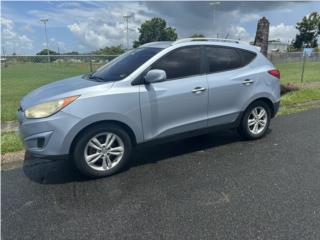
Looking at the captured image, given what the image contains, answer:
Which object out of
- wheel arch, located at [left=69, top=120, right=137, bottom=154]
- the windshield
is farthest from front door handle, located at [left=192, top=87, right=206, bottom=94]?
wheel arch, located at [left=69, top=120, right=137, bottom=154]

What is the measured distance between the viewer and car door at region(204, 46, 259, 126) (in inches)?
179

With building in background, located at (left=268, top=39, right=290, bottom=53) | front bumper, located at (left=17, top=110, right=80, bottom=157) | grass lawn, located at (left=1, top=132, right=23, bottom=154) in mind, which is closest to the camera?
front bumper, located at (left=17, top=110, right=80, bottom=157)

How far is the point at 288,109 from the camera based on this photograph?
7609mm

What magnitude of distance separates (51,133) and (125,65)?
146cm

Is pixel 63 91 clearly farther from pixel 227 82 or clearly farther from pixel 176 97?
pixel 227 82

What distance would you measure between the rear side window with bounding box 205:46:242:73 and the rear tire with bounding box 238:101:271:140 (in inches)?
30.6

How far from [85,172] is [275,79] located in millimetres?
3521

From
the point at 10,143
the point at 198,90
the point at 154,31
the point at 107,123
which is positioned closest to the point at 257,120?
the point at 198,90

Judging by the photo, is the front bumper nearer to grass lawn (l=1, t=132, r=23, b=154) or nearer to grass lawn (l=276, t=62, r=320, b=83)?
grass lawn (l=1, t=132, r=23, b=154)

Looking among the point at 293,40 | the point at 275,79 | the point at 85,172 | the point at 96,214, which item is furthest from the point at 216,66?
the point at 293,40

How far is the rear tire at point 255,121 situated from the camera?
504 cm

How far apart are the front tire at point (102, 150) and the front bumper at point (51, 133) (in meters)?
0.18

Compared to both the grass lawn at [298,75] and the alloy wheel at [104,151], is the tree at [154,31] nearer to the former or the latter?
the grass lawn at [298,75]

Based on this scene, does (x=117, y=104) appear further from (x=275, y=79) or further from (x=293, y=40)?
(x=293, y=40)
